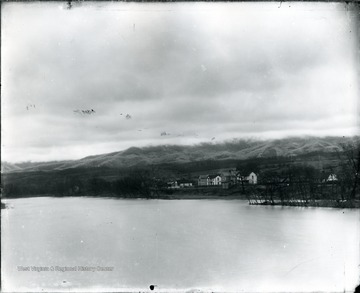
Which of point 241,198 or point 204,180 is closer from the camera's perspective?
point 241,198

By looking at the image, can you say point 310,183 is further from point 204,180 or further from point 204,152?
point 204,152

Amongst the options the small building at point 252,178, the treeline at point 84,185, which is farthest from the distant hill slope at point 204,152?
the small building at point 252,178

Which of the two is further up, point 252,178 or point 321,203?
point 252,178

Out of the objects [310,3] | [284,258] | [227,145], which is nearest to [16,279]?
[227,145]

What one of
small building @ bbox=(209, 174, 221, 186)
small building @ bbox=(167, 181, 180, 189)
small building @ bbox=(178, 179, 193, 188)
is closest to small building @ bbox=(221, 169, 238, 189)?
small building @ bbox=(209, 174, 221, 186)

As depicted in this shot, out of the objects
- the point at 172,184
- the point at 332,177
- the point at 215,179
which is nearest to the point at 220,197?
the point at 215,179
